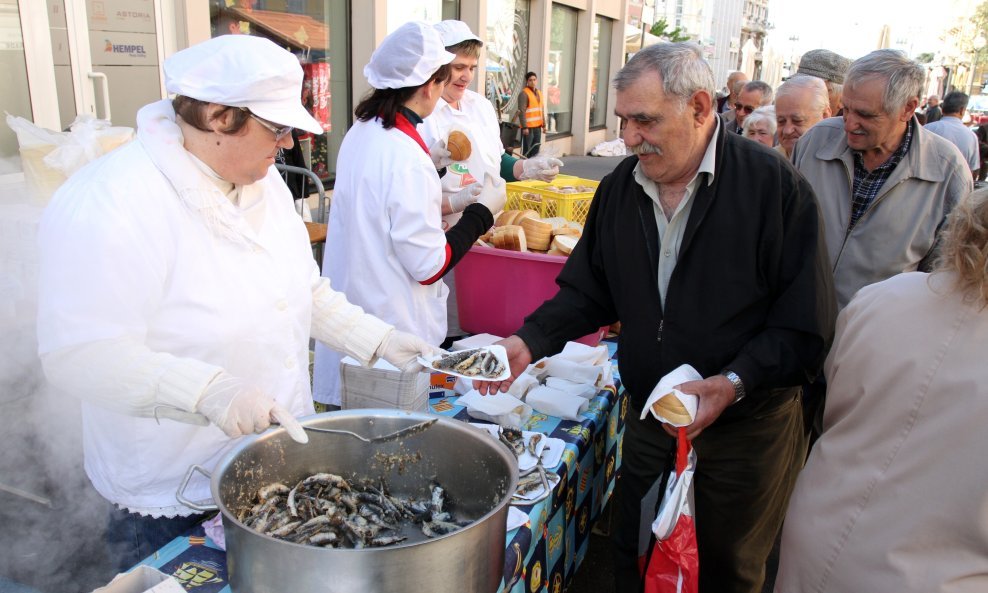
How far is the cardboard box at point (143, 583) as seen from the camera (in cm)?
136

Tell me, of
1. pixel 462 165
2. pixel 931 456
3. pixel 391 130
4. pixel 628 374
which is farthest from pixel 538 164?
pixel 931 456

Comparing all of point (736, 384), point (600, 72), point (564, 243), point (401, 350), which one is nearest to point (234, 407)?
point (401, 350)

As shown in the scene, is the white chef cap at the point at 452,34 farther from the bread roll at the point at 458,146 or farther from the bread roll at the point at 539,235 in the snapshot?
the bread roll at the point at 539,235

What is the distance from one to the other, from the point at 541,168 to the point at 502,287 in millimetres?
1007

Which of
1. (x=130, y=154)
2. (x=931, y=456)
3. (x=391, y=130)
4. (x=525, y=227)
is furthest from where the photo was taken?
(x=525, y=227)

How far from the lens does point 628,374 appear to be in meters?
2.30

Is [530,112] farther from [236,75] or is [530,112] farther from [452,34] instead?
[236,75]

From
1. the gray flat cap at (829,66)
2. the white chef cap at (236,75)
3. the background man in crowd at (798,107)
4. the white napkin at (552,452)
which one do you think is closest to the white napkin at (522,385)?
the white napkin at (552,452)

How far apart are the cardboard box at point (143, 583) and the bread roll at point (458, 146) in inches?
98.1

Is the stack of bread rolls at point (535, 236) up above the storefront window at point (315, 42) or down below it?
below

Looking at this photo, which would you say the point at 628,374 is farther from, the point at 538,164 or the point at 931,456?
the point at 538,164

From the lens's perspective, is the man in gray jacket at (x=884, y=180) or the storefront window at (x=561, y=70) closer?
the man in gray jacket at (x=884, y=180)

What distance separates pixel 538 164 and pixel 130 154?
2657 millimetres

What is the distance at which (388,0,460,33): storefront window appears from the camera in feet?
31.9
